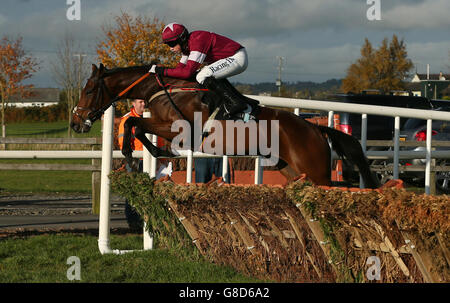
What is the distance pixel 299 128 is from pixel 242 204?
195 cm

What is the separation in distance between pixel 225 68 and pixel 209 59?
8.9 inches

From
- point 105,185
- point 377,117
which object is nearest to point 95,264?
point 105,185

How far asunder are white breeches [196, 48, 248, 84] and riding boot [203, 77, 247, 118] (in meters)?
0.07

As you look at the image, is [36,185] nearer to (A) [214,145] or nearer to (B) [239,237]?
(A) [214,145]

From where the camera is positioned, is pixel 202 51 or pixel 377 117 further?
pixel 377 117

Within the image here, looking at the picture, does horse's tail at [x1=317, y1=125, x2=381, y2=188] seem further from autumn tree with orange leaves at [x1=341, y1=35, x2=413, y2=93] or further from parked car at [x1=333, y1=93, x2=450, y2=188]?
autumn tree with orange leaves at [x1=341, y1=35, x2=413, y2=93]

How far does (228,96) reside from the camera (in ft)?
19.7

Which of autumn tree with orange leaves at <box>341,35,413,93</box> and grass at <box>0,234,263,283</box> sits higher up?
autumn tree with orange leaves at <box>341,35,413,93</box>

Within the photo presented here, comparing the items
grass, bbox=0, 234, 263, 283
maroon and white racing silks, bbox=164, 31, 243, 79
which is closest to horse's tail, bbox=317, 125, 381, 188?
maroon and white racing silks, bbox=164, 31, 243, 79

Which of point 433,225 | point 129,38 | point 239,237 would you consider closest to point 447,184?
point 239,237

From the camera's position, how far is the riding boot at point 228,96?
593 centimetres

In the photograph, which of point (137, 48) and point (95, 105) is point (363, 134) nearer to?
point (95, 105)

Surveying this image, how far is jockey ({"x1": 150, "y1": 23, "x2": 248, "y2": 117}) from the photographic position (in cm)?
603

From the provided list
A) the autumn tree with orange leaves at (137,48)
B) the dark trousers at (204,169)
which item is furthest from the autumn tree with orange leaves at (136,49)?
the dark trousers at (204,169)
